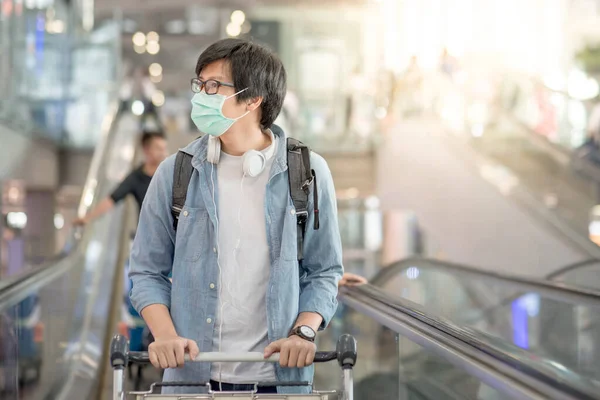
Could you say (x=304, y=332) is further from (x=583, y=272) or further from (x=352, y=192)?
(x=352, y=192)

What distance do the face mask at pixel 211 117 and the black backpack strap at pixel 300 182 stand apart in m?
0.18

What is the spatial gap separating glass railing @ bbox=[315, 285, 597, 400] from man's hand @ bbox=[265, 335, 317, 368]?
39cm

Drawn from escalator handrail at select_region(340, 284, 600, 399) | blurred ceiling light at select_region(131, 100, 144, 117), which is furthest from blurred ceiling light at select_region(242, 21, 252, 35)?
escalator handrail at select_region(340, 284, 600, 399)

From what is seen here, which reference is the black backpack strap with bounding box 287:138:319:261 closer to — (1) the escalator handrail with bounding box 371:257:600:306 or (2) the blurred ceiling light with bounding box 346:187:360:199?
(1) the escalator handrail with bounding box 371:257:600:306

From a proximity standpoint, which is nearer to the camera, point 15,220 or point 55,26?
point 15,220

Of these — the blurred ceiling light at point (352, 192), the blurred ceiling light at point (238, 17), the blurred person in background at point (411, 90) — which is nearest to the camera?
the blurred person in background at point (411, 90)

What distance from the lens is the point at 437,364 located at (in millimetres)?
3393

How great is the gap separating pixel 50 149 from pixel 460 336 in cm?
1437

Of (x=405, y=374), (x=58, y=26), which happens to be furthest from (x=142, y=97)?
(x=405, y=374)

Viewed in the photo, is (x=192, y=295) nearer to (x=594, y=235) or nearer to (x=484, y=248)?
(x=594, y=235)

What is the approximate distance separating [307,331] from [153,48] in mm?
29384

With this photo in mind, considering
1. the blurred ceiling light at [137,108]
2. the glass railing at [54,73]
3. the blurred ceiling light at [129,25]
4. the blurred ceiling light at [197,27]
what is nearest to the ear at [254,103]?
the glass railing at [54,73]

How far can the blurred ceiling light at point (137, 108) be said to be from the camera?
42.9ft

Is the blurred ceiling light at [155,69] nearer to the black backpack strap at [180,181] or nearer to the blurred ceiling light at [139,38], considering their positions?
the blurred ceiling light at [139,38]
